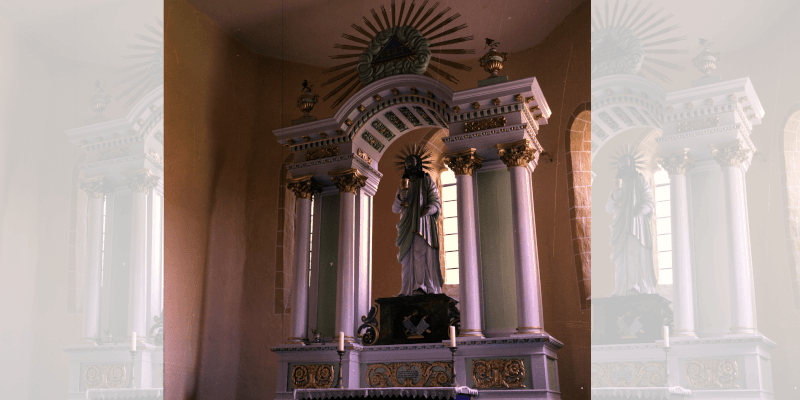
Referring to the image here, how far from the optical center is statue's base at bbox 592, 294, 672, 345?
221 cm

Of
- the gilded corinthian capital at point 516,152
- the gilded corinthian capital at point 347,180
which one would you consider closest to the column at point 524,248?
the gilded corinthian capital at point 516,152

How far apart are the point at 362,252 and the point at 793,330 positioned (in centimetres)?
169

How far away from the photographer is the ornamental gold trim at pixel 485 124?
261cm

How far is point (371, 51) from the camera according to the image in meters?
2.84

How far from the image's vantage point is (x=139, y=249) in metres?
2.79

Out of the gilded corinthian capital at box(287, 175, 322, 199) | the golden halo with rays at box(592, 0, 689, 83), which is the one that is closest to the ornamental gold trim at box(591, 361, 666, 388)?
the golden halo with rays at box(592, 0, 689, 83)

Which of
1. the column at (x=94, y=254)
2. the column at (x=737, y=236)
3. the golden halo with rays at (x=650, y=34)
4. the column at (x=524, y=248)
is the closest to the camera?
the column at (x=737, y=236)

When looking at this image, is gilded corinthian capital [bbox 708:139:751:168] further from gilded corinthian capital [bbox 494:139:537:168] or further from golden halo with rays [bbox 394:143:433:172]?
golden halo with rays [bbox 394:143:433:172]

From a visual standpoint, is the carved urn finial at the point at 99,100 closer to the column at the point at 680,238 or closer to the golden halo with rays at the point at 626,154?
the golden halo with rays at the point at 626,154

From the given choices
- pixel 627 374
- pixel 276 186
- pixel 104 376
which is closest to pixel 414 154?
pixel 276 186

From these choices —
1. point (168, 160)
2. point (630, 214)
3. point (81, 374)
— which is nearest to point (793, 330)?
point (630, 214)

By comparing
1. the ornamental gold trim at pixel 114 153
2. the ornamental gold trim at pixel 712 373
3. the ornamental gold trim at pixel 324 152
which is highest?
the ornamental gold trim at pixel 114 153

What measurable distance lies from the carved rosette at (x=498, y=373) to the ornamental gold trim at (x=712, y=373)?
0.51 metres

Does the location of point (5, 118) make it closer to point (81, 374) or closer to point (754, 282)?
point (81, 374)
